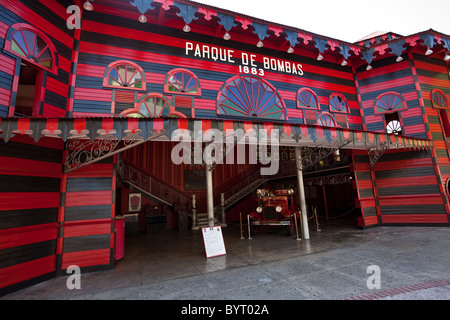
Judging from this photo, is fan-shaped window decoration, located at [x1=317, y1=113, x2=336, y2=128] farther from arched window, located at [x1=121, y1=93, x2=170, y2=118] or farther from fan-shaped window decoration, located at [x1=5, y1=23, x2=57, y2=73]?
fan-shaped window decoration, located at [x1=5, y1=23, x2=57, y2=73]

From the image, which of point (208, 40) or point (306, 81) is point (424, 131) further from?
point (208, 40)

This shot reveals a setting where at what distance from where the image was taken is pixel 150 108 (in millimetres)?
8125

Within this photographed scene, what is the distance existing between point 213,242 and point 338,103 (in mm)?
10095

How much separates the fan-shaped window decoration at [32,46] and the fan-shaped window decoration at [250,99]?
5838mm

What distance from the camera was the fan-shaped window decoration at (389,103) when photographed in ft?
37.8

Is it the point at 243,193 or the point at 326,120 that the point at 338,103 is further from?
the point at 243,193

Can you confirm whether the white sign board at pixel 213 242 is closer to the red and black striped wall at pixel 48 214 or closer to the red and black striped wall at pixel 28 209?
the red and black striped wall at pixel 48 214

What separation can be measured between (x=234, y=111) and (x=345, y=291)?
7480 millimetres

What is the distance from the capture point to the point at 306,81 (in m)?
11.2

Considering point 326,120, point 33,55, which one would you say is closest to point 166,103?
point 33,55

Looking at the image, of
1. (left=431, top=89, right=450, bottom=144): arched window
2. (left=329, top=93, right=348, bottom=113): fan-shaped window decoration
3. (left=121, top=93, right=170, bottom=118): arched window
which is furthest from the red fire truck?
(left=431, top=89, right=450, bottom=144): arched window

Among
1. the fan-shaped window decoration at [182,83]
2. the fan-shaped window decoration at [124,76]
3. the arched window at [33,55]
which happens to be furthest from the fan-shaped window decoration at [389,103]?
the arched window at [33,55]

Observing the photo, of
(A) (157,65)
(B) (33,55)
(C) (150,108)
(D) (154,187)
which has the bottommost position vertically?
(D) (154,187)

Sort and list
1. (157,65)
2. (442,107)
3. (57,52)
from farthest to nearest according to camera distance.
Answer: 1. (442,107)
2. (157,65)
3. (57,52)
